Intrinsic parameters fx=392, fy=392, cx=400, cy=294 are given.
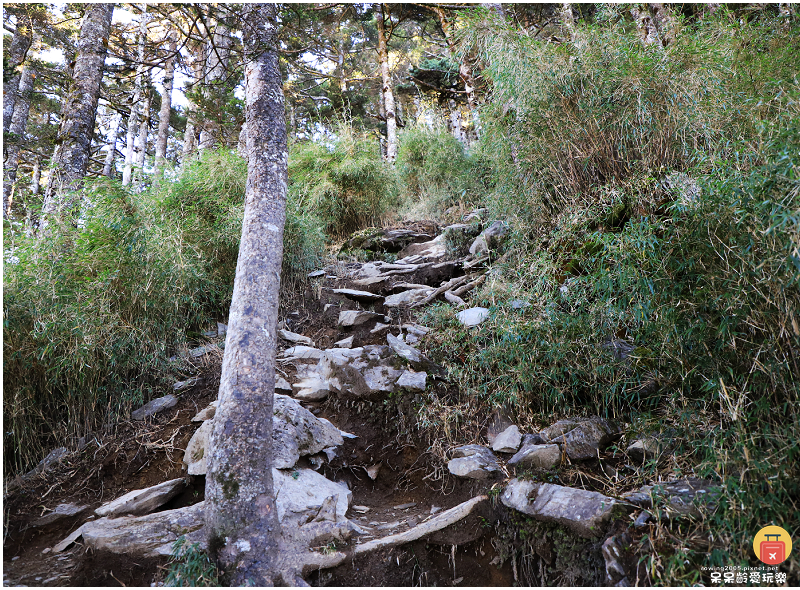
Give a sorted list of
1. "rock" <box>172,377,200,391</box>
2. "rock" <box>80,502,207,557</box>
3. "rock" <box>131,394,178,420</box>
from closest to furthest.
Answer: "rock" <box>80,502,207,557</box>, "rock" <box>131,394,178,420</box>, "rock" <box>172,377,200,391</box>

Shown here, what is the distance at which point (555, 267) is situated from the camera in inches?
116

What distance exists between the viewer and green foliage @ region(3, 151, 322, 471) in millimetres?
2557

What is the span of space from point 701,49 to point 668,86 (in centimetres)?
39

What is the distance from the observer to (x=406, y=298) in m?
4.34

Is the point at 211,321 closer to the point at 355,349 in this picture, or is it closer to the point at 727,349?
the point at 355,349

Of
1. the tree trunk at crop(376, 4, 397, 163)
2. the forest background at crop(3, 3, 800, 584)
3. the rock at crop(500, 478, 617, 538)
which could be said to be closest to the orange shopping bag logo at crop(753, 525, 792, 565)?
the forest background at crop(3, 3, 800, 584)

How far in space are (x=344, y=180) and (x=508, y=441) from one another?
5.05 metres

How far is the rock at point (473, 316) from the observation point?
128 inches

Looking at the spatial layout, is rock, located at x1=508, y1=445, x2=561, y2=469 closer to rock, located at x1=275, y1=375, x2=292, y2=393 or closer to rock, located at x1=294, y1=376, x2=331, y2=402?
rock, located at x1=294, y1=376, x2=331, y2=402

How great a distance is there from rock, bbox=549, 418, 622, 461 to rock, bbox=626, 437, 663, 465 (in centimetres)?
14

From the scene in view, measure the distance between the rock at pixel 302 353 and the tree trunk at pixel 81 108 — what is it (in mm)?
2550

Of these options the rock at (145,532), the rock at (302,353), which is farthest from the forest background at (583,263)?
the rock at (145,532)

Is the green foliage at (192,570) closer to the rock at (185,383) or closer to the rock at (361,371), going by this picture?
the rock at (361,371)

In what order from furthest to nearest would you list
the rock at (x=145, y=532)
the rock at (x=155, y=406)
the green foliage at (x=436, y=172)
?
Result: the green foliage at (x=436, y=172)
the rock at (x=155, y=406)
the rock at (x=145, y=532)
